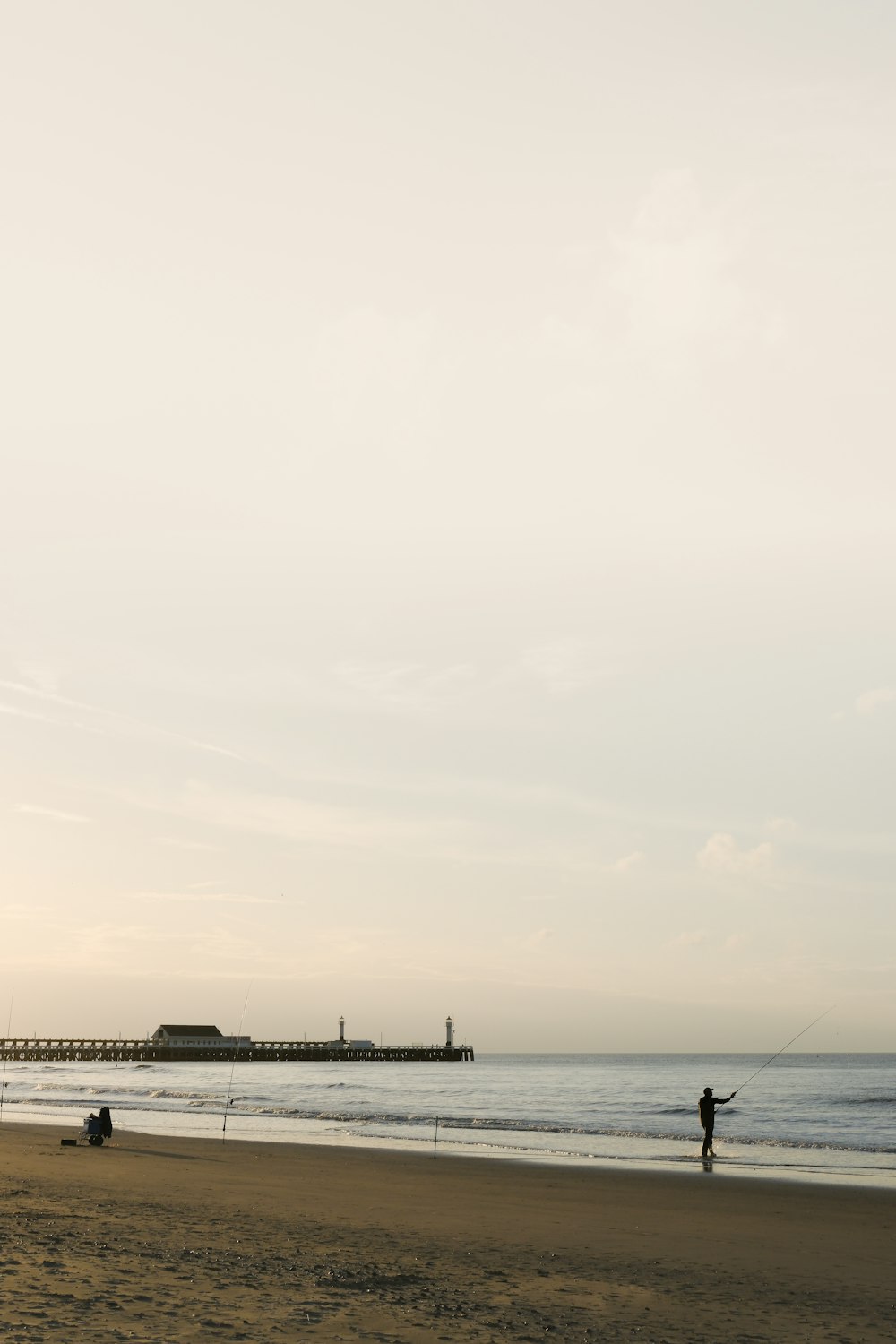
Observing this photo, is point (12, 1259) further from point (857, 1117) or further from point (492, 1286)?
point (857, 1117)

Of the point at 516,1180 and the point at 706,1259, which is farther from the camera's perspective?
the point at 516,1180

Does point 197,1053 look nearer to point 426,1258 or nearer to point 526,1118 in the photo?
point 526,1118

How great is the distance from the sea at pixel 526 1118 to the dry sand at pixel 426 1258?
7981 mm

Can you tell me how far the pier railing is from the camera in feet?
436

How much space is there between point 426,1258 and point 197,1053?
419ft

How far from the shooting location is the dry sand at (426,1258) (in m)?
9.31

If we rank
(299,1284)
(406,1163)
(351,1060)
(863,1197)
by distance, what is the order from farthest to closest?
(351,1060), (406,1163), (863,1197), (299,1284)

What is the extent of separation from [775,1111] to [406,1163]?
119 ft

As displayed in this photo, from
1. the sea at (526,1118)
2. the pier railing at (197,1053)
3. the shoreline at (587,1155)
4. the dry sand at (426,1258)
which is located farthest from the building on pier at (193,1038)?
the dry sand at (426,1258)

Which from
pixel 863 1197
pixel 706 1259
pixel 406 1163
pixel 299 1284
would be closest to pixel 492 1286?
pixel 299 1284

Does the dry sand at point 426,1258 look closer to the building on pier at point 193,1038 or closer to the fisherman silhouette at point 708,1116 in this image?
the fisherman silhouette at point 708,1116

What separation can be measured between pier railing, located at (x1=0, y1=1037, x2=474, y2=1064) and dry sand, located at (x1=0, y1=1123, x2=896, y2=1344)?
379 feet

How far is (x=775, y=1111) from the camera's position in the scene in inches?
2244

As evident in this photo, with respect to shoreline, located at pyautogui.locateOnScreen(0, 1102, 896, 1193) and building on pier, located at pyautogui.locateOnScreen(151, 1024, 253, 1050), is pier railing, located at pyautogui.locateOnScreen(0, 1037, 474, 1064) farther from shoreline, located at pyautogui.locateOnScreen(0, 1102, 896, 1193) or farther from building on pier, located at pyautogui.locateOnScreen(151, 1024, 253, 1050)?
shoreline, located at pyautogui.locateOnScreen(0, 1102, 896, 1193)
